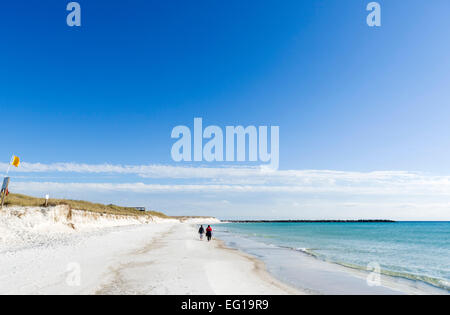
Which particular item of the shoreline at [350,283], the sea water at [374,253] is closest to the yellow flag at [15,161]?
the sea water at [374,253]

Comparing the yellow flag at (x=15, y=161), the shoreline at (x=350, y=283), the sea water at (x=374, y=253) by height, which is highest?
the yellow flag at (x=15, y=161)

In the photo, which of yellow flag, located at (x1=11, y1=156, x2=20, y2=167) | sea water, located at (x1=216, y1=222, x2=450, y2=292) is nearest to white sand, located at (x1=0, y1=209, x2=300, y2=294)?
sea water, located at (x1=216, y1=222, x2=450, y2=292)

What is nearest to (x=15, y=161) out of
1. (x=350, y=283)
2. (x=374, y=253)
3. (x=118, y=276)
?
(x=118, y=276)

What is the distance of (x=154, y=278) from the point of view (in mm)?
11656

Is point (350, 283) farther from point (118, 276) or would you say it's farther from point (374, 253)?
point (374, 253)

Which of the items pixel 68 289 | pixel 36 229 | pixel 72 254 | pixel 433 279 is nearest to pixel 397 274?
pixel 433 279

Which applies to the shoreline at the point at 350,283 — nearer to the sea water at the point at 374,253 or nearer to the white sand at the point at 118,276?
the sea water at the point at 374,253

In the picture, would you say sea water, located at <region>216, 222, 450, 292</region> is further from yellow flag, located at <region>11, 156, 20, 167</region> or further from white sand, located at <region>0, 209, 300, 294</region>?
yellow flag, located at <region>11, 156, 20, 167</region>

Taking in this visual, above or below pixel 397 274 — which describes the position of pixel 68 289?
above
